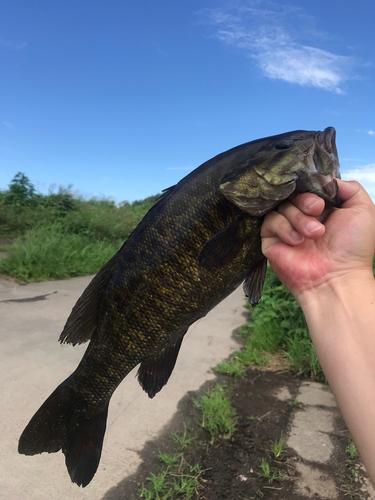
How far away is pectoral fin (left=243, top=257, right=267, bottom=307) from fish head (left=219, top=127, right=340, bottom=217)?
0.94ft

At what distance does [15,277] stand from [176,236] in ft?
23.6

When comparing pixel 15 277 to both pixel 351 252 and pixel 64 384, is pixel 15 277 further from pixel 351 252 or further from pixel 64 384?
pixel 351 252

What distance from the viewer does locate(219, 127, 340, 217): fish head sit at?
4.95 feet

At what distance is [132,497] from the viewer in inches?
123

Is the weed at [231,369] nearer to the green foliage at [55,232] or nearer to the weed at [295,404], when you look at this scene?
the weed at [295,404]

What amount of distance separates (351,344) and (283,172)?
705mm

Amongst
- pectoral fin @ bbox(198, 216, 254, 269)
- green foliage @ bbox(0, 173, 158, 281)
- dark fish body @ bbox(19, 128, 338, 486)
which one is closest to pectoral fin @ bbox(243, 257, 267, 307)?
dark fish body @ bbox(19, 128, 338, 486)

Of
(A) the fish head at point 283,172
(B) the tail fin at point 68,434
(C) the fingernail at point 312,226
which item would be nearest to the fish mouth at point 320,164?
(A) the fish head at point 283,172

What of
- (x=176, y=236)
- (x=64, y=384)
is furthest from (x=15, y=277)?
(x=176, y=236)

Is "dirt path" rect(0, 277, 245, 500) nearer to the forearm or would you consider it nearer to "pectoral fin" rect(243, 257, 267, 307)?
"pectoral fin" rect(243, 257, 267, 307)


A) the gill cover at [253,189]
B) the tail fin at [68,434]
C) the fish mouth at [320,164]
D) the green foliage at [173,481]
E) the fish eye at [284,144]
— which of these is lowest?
the green foliage at [173,481]

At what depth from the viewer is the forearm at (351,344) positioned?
1293 millimetres

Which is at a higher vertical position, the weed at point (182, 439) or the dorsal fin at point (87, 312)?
the dorsal fin at point (87, 312)

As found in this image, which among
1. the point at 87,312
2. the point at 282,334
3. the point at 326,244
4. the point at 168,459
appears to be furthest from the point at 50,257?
the point at 326,244
